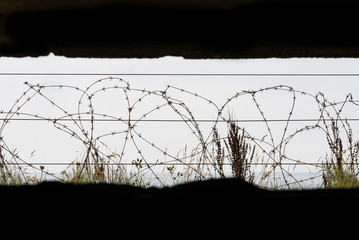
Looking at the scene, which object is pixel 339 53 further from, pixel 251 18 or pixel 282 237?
pixel 282 237

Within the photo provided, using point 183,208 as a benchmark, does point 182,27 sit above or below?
above

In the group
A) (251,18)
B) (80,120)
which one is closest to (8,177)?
(80,120)

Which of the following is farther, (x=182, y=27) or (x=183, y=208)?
(x=182, y=27)

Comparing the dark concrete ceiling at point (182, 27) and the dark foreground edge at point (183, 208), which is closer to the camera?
the dark foreground edge at point (183, 208)

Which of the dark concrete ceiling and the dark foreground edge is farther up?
the dark concrete ceiling

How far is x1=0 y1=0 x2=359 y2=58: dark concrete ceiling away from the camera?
1.20 metres

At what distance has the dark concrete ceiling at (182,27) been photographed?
3.94 ft

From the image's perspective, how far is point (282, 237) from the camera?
1.98ft

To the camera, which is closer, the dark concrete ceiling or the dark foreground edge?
the dark foreground edge

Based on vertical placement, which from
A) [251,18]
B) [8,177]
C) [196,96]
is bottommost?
[8,177]

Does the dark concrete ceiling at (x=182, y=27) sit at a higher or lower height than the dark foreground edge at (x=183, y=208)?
higher

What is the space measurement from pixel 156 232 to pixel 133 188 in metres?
0.25

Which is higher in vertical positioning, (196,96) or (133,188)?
(196,96)

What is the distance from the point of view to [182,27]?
1247mm
